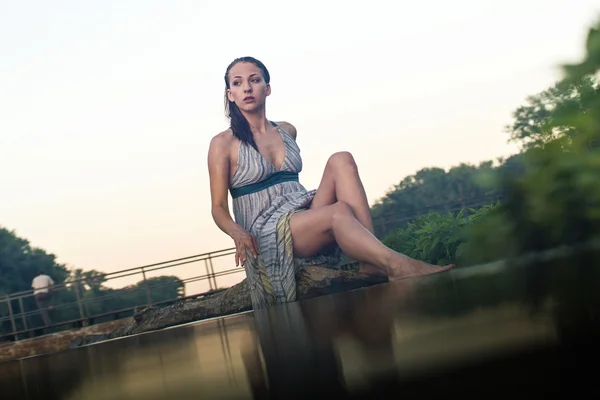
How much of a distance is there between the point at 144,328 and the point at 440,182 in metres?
2.61

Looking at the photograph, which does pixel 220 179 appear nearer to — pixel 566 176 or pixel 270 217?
pixel 270 217

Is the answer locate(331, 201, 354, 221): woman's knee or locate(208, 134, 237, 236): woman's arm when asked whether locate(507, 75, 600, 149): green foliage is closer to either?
locate(331, 201, 354, 221): woman's knee

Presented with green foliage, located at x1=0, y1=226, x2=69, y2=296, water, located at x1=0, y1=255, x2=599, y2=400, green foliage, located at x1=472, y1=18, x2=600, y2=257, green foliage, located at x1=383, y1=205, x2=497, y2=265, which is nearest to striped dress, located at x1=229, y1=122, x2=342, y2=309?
green foliage, located at x1=383, y1=205, x2=497, y2=265

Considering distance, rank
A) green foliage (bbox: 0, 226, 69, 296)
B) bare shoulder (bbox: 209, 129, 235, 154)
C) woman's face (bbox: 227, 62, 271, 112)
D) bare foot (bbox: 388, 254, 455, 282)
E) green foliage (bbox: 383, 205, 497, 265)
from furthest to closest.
Result: green foliage (bbox: 0, 226, 69, 296), woman's face (bbox: 227, 62, 271, 112), bare shoulder (bbox: 209, 129, 235, 154), green foliage (bbox: 383, 205, 497, 265), bare foot (bbox: 388, 254, 455, 282)

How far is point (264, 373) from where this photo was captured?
2.40 feet

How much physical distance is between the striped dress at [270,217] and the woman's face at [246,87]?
0.23m

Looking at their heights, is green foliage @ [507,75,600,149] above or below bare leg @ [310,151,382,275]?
below

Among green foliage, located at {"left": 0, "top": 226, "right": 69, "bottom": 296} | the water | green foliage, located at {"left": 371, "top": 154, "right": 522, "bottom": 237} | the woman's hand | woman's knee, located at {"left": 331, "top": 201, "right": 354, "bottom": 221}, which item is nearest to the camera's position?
the water

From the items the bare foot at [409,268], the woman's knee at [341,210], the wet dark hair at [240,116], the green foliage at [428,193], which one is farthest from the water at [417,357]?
the green foliage at [428,193]

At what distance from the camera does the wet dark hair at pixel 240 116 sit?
3.35 metres

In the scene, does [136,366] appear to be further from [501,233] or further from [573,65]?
[573,65]

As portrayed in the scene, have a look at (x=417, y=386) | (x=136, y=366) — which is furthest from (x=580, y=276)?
(x=136, y=366)

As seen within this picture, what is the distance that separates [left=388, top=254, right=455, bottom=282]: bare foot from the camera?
106 inches

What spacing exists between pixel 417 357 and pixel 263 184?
2774mm
